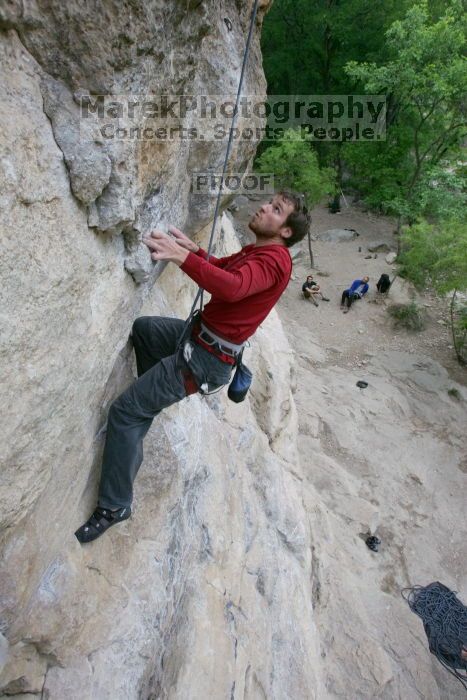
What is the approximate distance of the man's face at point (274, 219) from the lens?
311cm

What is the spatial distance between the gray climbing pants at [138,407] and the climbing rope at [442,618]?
22.6ft

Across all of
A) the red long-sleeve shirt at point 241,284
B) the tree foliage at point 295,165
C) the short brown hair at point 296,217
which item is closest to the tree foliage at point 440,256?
the tree foliage at point 295,165

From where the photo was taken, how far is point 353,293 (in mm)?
15930

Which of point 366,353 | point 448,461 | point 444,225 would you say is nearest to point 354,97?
point 444,225

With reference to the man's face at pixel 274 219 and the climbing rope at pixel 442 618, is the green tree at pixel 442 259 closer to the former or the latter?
the climbing rope at pixel 442 618

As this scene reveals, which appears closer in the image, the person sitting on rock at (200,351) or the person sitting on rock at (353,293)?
the person sitting on rock at (200,351)

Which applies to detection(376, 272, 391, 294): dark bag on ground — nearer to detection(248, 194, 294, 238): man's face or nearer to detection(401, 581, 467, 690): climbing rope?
detection(401, 581, 467, 690): climbing rope

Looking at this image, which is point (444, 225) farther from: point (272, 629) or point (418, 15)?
point (272, 629)

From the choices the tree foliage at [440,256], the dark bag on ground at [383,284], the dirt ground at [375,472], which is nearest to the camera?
the dirt ground at [375,472]

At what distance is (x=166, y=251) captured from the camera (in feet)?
9.20

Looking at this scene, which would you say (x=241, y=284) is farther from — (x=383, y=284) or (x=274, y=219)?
(x=383, y=284)

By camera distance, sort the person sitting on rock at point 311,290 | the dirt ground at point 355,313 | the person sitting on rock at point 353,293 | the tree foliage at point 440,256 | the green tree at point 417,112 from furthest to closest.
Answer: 1. the person sitting on rock at point 311,290
2. the person sitting on rock at point 353,293
3. the dirt ground at point 355,313
4. the green tree at point 417,112
5. the tree foliage at point 440,256

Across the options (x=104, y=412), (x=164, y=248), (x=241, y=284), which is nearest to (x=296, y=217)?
(x=241, y=284)

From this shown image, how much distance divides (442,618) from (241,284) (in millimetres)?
8209
